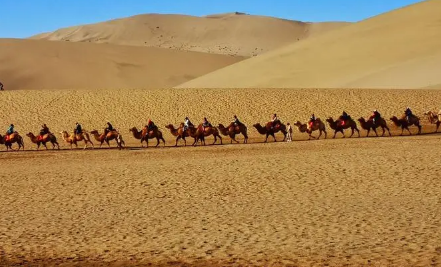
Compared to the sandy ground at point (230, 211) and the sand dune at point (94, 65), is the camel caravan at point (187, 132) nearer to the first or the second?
the sandy ground at point (230, 211)

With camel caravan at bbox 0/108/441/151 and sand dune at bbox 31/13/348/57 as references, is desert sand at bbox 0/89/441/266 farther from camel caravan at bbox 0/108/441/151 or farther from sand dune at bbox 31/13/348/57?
sand dune at bbox 31/13/348/57

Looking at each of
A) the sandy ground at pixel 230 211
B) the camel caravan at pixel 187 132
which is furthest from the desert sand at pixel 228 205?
the camel caravan at pixel 187 132

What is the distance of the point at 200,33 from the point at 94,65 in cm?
8029

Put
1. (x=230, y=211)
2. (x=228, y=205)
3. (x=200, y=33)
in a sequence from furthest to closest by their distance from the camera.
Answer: (x=200, y=33) → (x=228, y=205) → (x=230, y=211)

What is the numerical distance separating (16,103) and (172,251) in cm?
3957

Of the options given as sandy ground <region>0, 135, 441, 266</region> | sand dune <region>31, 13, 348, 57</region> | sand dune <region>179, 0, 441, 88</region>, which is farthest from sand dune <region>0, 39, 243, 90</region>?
sandy ground <region>0, 135, 441, 266</region>

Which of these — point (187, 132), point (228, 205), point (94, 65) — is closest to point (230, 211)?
point (228, 205)

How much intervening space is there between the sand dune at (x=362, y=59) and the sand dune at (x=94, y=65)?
17.0 m

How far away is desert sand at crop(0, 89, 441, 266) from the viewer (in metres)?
10.6

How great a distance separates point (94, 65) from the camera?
108 metres

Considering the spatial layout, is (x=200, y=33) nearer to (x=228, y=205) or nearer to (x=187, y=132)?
(x=187, y=132)

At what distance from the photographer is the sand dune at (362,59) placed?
65.8 meters

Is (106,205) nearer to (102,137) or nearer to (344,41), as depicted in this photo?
(102,137)

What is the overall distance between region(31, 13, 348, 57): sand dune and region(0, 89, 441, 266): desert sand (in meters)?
139
